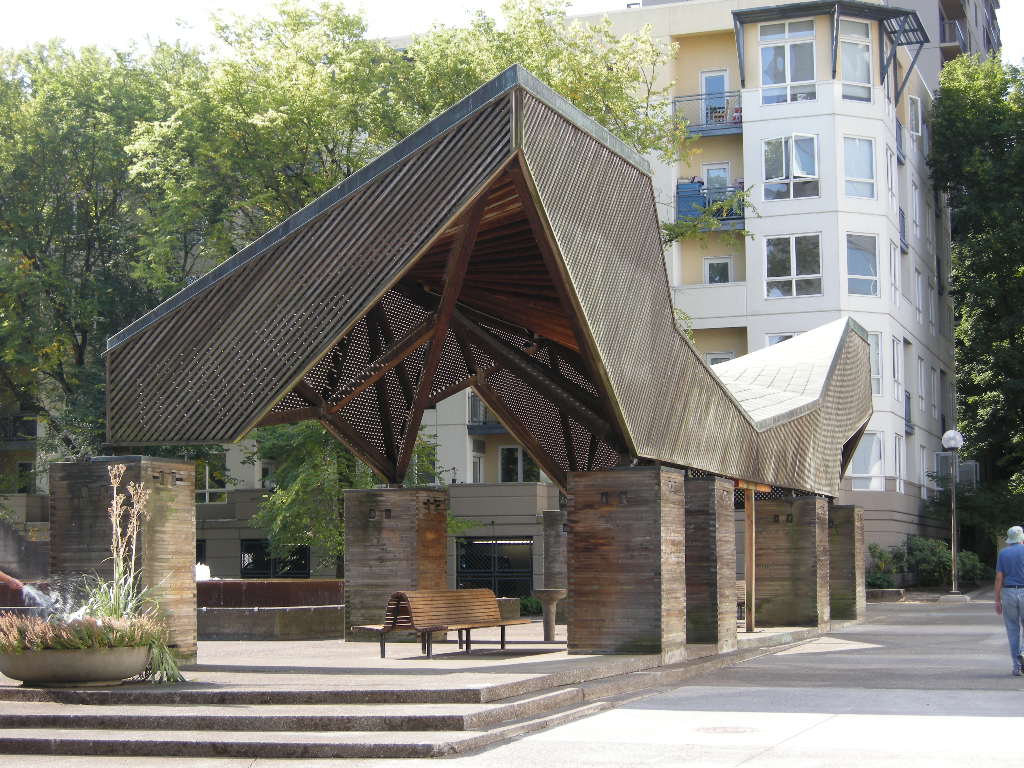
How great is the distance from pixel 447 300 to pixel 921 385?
34418 mm

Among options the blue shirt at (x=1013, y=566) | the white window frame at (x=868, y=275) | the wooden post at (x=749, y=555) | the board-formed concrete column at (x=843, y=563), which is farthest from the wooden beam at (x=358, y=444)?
the white window frame at (x=868, y=275)

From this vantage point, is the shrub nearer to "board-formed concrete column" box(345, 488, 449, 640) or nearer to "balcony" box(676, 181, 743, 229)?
"balcony" box(676, 181, 743, 229)

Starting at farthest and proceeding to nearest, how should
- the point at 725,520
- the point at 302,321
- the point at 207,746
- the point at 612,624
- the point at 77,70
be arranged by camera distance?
Result: the point at 77,70
the point at 725,520
the point at 612,624
the point at 302,321
the point at 207,746

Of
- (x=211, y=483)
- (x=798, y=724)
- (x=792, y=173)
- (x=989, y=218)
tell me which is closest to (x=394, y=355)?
(x=798, y=724)

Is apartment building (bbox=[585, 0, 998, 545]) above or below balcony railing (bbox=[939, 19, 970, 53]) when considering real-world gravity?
below

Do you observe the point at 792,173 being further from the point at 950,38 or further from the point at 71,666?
the point at 71,666

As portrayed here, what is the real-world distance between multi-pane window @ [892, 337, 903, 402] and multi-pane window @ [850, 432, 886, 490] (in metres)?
1.70

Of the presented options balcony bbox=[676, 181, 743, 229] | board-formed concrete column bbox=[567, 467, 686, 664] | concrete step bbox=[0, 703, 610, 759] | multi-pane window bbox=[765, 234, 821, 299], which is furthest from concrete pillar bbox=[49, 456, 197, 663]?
balcony bbox=[676, 181, 743, 229]

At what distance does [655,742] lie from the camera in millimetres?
10055

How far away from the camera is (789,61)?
4306cm

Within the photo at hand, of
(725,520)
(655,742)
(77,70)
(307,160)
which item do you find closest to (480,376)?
(725,520)

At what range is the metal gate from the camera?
41.6 m

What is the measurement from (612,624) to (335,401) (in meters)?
5.26

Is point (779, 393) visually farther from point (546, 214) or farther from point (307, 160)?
point (307, 160)
